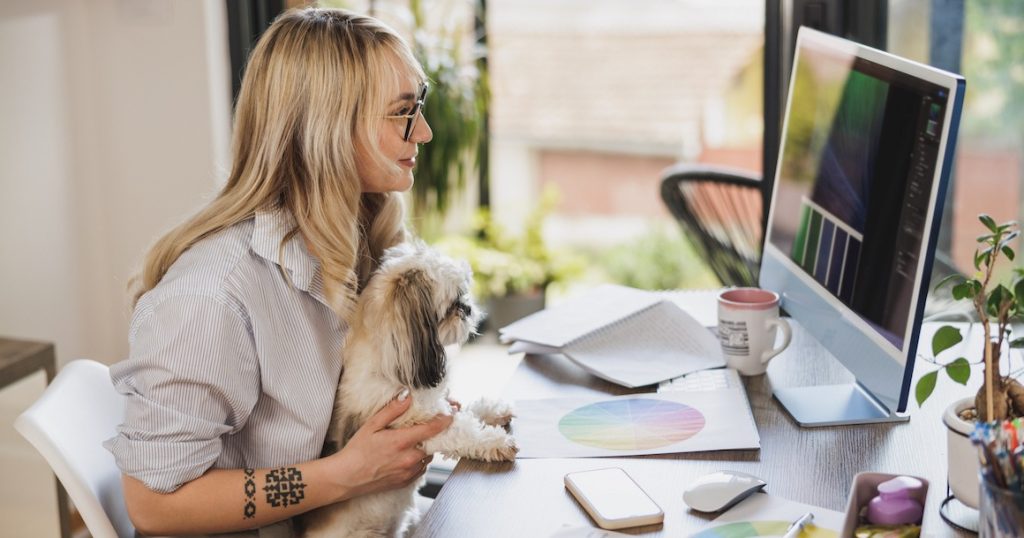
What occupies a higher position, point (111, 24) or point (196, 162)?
point (111, 24)

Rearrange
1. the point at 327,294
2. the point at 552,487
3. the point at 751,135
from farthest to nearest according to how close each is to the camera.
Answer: the point at 751,135
the point at 327,294
the point at 552,487

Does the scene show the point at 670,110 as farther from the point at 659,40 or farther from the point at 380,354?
the point at 380,354

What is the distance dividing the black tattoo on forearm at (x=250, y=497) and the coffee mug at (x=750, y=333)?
0.74 meters

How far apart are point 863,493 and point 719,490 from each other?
169mm

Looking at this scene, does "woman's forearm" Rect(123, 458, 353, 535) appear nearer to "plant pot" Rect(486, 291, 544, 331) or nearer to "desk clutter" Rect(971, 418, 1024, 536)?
"desk clutter" Rect(971, 418, 1024, 536)

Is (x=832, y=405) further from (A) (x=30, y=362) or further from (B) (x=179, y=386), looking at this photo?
(A) (x=30, y=362)

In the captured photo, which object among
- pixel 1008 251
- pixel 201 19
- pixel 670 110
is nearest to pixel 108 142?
pixel 201 19

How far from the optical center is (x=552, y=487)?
1.26 metres

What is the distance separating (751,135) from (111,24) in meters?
1.94

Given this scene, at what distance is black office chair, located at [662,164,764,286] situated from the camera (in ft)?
8.75

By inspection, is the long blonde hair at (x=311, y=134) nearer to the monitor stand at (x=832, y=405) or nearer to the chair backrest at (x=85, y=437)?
the chair backrest at (x=85, y=437)

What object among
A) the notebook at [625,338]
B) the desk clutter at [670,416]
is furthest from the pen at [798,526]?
the notebook at [625,338]

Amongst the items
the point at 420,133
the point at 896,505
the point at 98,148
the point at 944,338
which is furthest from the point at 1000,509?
the point at 98,148

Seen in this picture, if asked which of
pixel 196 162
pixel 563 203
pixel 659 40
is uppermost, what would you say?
pixel 659 40
